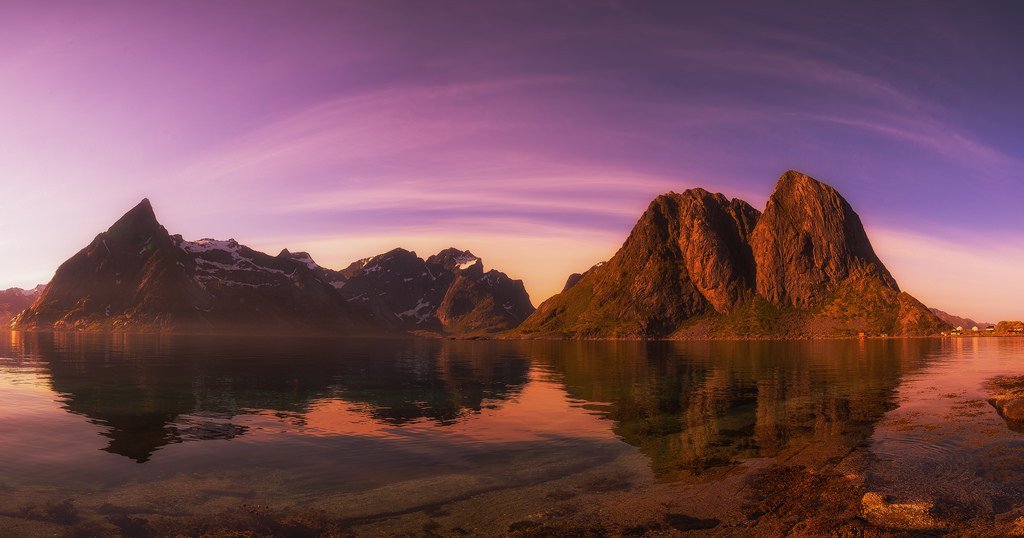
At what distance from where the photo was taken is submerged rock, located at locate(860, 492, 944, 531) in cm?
1761

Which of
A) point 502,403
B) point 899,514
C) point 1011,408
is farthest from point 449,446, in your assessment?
point 1011,408

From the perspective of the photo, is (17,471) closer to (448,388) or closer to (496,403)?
(496,403)

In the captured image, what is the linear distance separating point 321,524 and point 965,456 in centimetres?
3020

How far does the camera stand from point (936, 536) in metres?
16.8

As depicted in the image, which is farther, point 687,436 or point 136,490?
point 687,436

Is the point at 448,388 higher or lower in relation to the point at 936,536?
lower

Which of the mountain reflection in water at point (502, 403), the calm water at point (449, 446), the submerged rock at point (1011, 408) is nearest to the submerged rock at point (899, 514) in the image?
the calm water at point (449, 446)

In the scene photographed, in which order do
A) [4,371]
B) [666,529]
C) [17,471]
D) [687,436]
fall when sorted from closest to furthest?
[666,529] < [17,471] < [687,436] < [4,371]

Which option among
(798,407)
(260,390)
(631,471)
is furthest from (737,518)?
(260,390)

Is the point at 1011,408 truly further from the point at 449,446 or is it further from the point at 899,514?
the point at 449,446

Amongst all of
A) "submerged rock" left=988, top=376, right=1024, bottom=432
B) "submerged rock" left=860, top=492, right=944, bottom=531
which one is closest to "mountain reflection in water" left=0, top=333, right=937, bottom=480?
"submerged rock" left=988, top=376, right=1024, bottom=432

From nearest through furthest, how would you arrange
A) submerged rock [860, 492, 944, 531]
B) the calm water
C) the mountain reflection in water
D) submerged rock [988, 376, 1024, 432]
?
submerged rock [860, 492, 944, 531] → the calm water → the mountain reflection in water → submerged rock [988, 376, 1024, 432]

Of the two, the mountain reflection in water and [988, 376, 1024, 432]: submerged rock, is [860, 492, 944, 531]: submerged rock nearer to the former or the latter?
the mountain reflection in water

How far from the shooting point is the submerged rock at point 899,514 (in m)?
17.6
